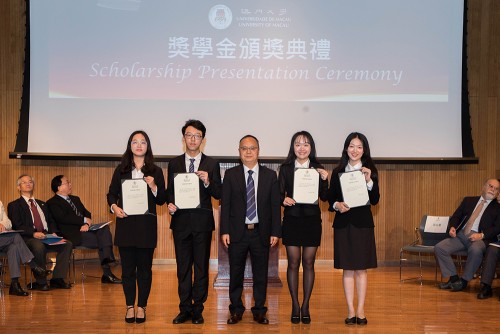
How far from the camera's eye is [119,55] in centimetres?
914

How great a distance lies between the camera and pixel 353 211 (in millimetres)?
5777

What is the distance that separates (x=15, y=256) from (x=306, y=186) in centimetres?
337

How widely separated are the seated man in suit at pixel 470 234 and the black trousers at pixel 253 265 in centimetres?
277

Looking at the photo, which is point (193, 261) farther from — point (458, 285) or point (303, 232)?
point (458, 285)

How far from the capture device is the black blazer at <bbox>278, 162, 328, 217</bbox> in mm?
5762

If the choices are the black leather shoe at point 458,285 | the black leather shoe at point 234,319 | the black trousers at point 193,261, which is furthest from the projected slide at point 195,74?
the black leather shoe at point 234,319

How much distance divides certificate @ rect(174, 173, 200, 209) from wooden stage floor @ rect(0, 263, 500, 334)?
3.19ft

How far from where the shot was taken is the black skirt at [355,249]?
574cm

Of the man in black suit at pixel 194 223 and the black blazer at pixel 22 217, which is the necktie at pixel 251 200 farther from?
the black blazer at pixel 22 217

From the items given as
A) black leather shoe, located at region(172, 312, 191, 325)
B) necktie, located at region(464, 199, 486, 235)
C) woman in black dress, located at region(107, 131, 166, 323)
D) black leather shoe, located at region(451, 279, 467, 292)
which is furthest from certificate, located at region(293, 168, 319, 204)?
necktie, located at region(464, 199, 486, 235)

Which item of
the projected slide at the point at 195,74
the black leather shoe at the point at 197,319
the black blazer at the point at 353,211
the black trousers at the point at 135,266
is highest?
the projected slide at the point at 195,74

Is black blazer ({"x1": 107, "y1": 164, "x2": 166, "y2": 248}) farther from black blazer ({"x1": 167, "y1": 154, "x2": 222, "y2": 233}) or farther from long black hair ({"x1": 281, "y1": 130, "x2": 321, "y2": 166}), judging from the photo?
long black hair ({"x1": 281, "y1": 130, "x2": 321, "y2": 166})

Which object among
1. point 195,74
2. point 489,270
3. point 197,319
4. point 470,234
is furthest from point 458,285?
point 195,74

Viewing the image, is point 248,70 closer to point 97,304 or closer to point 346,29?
point 346,29
